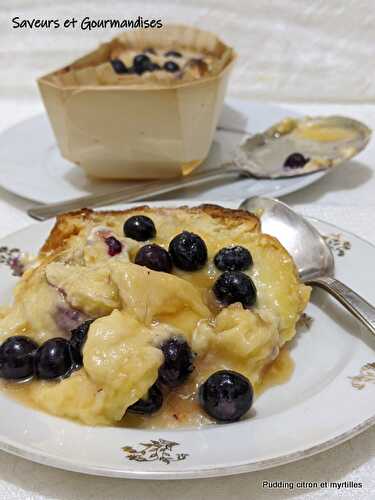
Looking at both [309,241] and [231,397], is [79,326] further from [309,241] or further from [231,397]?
[309,241]

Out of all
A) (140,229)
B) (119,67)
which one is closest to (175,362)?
(140,229)

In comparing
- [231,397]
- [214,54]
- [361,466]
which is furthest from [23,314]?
[214,54]

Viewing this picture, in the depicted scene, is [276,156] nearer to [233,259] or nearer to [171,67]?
[171,67]

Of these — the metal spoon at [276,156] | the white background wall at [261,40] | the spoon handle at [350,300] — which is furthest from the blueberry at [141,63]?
the spoon handle at [350,300]

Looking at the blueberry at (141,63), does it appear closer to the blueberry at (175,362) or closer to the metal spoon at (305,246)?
the metal spoon at (305,246)

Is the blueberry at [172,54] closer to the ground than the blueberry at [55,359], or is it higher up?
closer to the ground

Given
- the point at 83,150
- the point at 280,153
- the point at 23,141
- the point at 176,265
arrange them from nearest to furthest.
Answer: the point at 176,265
the point at 83,150
the point at 280,153
the point at 23,141

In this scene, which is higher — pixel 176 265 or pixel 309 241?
pixel 176 265
